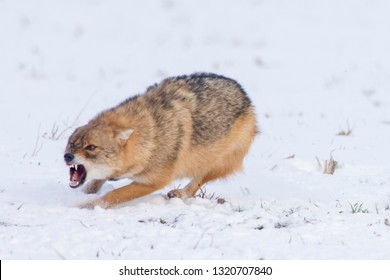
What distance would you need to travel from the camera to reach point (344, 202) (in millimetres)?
7230

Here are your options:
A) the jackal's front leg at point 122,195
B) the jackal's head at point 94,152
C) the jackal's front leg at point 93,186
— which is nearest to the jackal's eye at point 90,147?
the jackal's head at point 94,152

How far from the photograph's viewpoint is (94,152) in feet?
21.9

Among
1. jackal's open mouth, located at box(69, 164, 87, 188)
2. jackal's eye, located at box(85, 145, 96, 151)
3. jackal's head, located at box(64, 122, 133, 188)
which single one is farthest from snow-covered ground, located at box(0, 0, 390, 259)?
jackal's eye, located at box(85, 145, 96, 151)

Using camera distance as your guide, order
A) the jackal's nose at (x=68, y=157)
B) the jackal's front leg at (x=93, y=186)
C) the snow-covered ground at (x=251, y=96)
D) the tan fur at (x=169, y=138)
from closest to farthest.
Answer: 1. the snow-covered ground at (x=251, y=96)
2. the jackal's nose at (x=68, y=157)
3. the tan fur at (x=169, y=138)
4. the jackal's front leg at (x=93, y=186)

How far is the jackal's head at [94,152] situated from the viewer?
6.62 metres

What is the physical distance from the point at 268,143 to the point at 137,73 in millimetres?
6708

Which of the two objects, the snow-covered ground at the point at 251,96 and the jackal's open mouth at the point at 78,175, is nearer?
the snow-covered ground at the point at 251,96

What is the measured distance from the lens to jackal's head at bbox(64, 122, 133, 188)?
662cm

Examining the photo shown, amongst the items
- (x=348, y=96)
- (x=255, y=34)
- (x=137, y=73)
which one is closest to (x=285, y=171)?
(x=348, y=96)

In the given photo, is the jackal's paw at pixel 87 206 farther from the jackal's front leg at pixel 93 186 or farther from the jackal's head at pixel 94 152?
the jackal's front leg at pixel 93 186

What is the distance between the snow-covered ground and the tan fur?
0.86 ft

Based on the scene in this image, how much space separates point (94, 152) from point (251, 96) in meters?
8.20

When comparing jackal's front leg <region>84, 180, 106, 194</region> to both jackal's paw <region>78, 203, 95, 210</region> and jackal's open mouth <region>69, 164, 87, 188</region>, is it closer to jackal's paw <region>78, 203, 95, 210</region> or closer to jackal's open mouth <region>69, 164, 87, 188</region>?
jackal's paw <region>78, 203, 95, 210</region>
